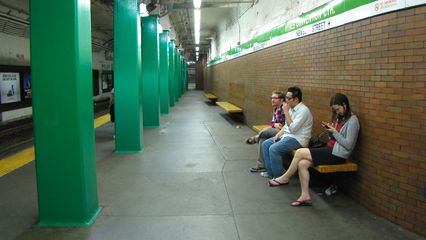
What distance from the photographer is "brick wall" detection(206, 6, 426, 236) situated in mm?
3338

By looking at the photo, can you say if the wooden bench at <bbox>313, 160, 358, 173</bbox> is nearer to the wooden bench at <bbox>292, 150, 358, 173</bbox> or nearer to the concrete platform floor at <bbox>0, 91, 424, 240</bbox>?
the wooden bench at <bbox>292, 150, 358, 173</bbox>

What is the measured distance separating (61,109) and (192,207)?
175 centimetres

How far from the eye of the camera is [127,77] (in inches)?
281

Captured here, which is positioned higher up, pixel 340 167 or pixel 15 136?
pixel 340 167

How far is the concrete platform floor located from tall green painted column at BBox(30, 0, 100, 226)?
10.3 inches

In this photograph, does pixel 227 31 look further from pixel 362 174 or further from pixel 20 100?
pixel 362 174

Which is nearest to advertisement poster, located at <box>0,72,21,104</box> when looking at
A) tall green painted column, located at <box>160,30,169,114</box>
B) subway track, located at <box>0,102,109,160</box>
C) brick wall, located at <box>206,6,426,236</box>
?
subway track, located at <box>0,102,109,160</box>

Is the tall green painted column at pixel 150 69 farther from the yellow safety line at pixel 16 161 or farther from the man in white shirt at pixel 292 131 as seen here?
the man in white shirt at pixel 292 131

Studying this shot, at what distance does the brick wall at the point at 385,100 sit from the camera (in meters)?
3.34

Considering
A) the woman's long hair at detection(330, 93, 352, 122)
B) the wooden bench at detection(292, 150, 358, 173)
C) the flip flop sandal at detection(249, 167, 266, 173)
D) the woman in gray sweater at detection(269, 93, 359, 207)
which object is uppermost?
the woman's long hair at detection(330, 93, 352, 122)

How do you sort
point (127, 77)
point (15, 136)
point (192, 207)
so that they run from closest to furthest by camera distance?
point (192, 207) < point (127, 77) < point (15, 136)

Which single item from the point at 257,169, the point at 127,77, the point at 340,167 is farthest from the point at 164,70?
the point at 340,167

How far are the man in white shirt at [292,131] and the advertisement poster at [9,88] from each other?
29.7 ft

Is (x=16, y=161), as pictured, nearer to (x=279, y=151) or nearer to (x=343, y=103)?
(x=279, y=151)
